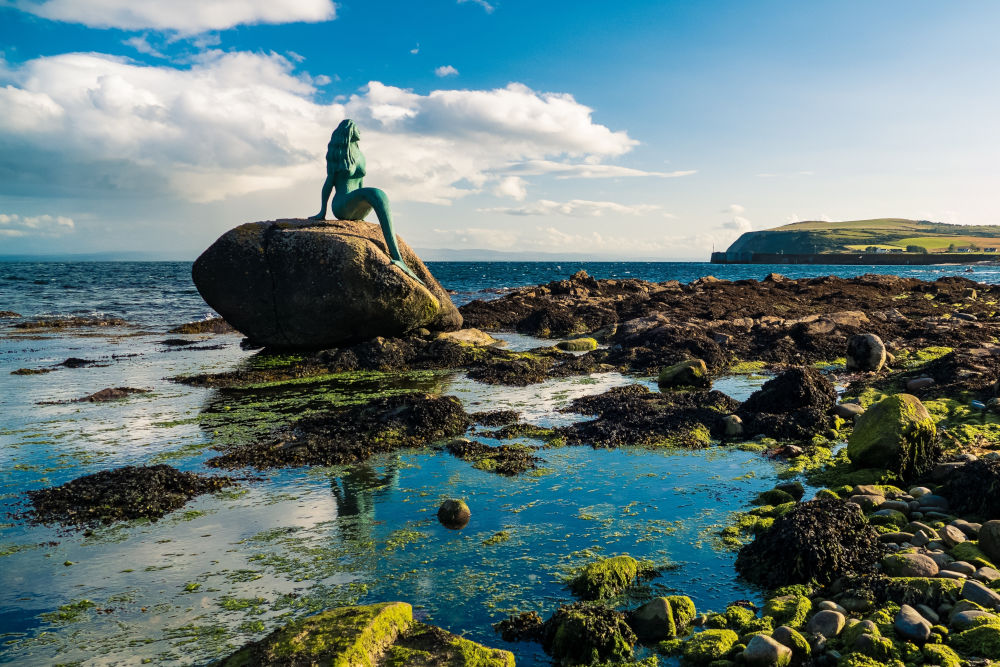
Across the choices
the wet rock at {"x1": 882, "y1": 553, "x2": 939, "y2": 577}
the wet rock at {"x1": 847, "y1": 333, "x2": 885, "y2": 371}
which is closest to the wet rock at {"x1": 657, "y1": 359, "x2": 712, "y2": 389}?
the wet rock at {"x1": 847, "y1": 333, "x2": 885, "y2": 371}

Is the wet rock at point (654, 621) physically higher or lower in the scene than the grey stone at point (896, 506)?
lower

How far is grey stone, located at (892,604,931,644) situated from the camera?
3773 millimetres

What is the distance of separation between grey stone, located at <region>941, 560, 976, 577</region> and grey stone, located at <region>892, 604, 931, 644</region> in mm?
849

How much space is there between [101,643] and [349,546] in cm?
194

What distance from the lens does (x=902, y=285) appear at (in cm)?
3189

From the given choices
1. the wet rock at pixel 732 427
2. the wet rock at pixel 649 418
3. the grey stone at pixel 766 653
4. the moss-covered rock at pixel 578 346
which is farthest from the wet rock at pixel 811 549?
the moss-covered rock at pixel 578 346

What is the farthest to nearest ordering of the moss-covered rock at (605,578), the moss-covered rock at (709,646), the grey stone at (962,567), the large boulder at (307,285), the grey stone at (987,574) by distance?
the large boulder at (307,285) → the moss-covered rock at (605,578) → the grey stone at (962,567) → the grey stone at (987,574) → the moss-covered rock at (709,646)

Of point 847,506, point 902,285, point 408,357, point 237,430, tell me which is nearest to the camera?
point 847,506

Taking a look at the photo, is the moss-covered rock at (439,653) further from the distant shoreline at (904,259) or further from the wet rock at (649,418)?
the distant shoreline at (904,259)

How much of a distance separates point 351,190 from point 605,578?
1466cm

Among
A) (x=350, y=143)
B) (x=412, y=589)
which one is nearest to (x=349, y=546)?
(x=412, y=589)

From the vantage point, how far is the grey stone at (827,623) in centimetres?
392

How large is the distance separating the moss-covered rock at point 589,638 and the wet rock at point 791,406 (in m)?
5.74

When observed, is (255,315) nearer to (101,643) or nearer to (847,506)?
(101,643)
